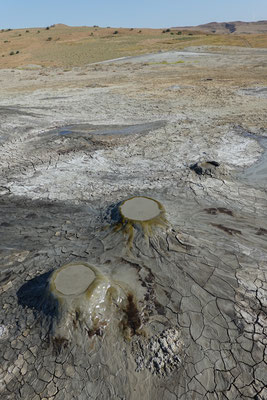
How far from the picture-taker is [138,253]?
3844mm

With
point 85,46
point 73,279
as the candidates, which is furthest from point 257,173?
point 85,46

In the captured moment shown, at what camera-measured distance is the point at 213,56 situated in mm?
20766

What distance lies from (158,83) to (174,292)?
12095 millimetres

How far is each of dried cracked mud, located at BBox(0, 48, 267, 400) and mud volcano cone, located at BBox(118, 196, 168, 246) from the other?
3 cm

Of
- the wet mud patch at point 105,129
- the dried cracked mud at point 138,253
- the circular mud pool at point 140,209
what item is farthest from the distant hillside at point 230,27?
the circular mud pool at point 140,209

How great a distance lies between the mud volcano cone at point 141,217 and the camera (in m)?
4.06

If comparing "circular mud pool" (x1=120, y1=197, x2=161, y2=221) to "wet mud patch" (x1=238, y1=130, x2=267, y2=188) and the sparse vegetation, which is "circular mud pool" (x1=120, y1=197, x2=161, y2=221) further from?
the sparse vegetation

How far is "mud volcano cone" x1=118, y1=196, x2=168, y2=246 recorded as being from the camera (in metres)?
4.06

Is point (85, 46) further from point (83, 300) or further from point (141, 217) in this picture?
point (83, 300)

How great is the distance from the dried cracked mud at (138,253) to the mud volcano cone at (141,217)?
1.3 inches

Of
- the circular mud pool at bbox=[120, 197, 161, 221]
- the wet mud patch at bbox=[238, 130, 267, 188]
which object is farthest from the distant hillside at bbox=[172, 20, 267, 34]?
the circular mud pool at bbox=[120, 197, 161, 221]

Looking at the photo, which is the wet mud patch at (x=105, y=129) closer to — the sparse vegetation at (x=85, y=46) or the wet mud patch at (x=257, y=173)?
the wet mud patch at (x=257, y=173)

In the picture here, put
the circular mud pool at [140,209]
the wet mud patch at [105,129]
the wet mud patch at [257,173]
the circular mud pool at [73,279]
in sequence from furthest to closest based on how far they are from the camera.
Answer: the wet mud patch at [105,129] < the wet mud patch at [257,173] < the circular mud pool at [140,209] < the circular mud pool at [73,279]

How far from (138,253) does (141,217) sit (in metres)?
0.59
